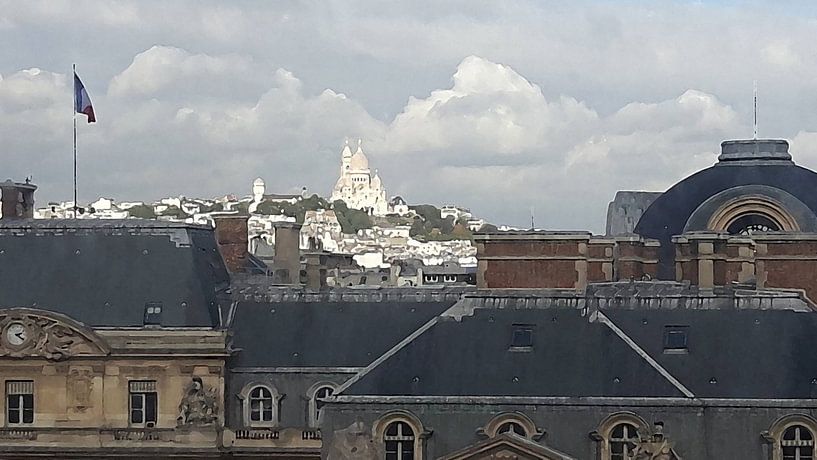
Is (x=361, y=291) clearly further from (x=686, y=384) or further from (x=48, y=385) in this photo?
(x=686, y=384)

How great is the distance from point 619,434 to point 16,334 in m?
16.8

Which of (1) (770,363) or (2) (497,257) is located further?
(2) (497,257)

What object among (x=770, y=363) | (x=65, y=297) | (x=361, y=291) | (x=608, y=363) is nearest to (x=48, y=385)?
(x=65, y=297)

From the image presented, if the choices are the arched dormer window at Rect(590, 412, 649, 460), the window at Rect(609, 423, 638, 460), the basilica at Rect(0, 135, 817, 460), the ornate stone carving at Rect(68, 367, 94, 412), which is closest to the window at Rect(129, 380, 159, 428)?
the basilica at Rect(0, 135, 817, 460)

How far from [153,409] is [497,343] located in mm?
10501

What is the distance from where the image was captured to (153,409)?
158 ft

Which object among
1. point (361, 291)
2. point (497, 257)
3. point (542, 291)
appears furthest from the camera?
point (361, 291)

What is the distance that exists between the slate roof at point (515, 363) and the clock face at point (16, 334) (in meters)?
11.0

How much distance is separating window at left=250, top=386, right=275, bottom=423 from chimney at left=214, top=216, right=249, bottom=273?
9.95 metres

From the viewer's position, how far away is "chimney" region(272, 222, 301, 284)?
6113 centimetres

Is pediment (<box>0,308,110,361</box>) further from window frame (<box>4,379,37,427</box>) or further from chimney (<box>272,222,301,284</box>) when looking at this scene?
chimney (<box>272,222,301,284</box>)

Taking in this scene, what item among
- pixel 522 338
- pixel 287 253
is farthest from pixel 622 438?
pixel 287 253

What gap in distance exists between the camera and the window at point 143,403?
1892 inches

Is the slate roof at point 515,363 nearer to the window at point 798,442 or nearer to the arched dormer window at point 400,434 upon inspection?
the arched dormer window at point 400,434
